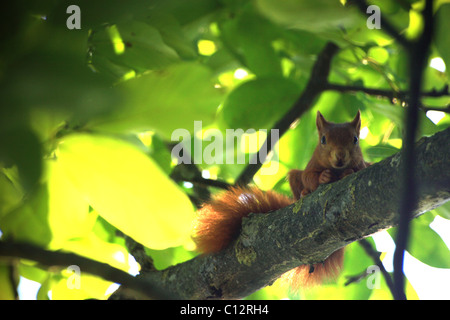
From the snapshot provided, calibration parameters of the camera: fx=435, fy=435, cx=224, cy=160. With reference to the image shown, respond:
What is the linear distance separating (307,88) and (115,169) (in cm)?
134

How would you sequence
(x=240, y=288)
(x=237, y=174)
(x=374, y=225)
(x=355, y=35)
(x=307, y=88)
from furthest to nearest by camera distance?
(x=237, y=174), (x=307, y=88), (x=240, y=288), (x=355, y=35), (x=374, y=225)

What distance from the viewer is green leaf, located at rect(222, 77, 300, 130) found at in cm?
140

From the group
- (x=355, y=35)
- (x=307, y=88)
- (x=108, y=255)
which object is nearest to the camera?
(x=355, y=35)

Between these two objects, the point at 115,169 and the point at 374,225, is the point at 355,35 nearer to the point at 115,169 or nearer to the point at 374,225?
the point at 374,225

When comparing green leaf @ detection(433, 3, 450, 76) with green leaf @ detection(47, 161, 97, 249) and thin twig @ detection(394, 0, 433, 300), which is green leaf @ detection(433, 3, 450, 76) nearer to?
thin twig @ detection(394, 0, 433, 300)

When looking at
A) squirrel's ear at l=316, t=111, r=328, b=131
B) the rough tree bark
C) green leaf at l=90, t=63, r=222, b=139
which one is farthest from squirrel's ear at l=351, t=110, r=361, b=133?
green leaf at l=90, t=63, r=222, b=139

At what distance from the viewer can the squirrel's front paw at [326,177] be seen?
1731 mm

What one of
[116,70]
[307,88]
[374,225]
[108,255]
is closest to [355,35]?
[307,88]

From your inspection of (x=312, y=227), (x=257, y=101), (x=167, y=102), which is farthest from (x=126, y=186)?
(x=257, y=101)

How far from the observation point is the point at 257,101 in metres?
1.41

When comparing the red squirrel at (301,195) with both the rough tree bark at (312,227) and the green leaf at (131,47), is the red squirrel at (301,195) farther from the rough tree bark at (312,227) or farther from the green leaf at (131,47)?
the green leaf at (131,47)

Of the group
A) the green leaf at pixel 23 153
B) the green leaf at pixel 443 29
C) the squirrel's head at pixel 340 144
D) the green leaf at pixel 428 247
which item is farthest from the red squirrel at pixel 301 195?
the green leaf at pixel 23 153
